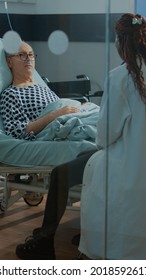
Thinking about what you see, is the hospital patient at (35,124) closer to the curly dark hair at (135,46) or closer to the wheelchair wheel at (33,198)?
the wheelchair wheel at (33,198)

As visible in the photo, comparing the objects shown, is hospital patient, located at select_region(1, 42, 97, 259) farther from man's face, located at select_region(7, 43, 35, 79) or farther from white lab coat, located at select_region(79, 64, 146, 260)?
white lab coat, located at select_region(79, 64, 146, 260)

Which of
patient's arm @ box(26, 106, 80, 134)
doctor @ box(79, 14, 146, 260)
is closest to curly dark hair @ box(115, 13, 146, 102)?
doctor @ box(79, 14, 146, 260)

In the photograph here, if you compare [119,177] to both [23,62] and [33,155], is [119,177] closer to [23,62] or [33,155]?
[33,155]

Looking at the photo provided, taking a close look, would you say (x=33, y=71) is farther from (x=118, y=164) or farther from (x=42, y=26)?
(x=118, y=164)

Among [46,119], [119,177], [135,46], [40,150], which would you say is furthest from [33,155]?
[135,46]

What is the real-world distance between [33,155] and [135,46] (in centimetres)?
71

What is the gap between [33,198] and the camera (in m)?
2.62

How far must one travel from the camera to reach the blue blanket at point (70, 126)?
2.41 metres

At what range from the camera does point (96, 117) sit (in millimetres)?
2281

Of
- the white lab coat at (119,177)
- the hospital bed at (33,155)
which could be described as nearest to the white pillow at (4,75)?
the hospital bed at (33,155)

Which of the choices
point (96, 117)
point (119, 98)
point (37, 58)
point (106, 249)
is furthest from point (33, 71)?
point (106, 249)

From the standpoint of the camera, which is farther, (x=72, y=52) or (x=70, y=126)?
(x=70, y=126)

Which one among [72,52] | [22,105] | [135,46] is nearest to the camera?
[135,46]

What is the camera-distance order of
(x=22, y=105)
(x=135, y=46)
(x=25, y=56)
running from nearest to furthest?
(x=135, y=46), (x=25, y=56), (x=22, y=105)
